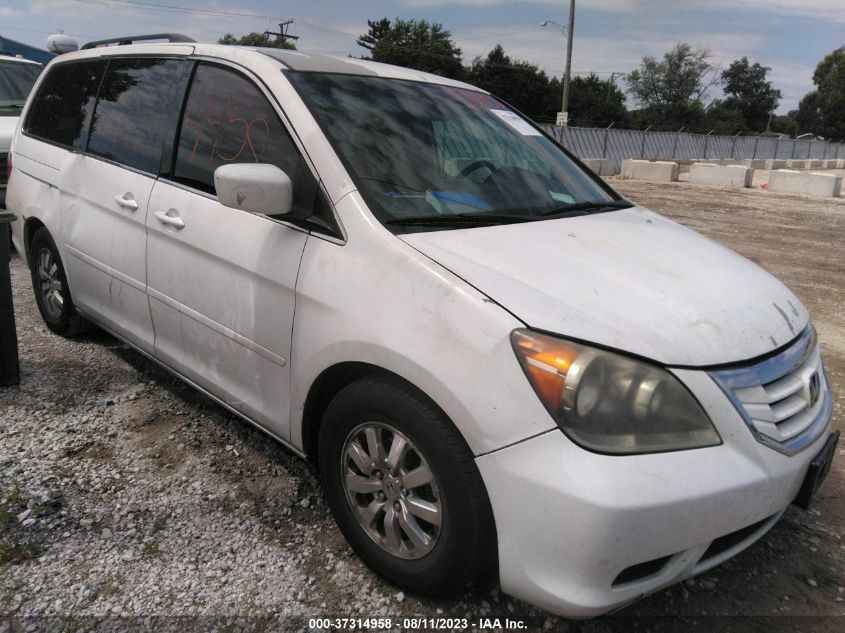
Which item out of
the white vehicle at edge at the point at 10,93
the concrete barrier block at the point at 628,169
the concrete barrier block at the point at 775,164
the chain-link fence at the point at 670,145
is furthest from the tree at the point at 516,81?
the white vehicle at edge at the point at 10,93

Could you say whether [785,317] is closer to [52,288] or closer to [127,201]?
[127,201]

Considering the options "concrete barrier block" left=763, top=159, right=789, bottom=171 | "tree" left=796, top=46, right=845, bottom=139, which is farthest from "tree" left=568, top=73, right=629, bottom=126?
"concrete barrier block" left=763, top=159, right=789, bottom=171

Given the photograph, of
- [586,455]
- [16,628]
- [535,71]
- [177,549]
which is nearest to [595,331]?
[586,455]

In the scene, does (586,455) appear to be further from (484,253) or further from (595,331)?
(484,253)

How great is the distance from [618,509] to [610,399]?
0.28m

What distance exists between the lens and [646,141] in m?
30.2

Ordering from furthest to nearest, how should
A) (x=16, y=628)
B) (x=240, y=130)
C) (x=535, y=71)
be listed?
(x=535, y=71), (x=240, y=130), (x=16, y=628)

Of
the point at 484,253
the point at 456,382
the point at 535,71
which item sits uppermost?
the point at 535,71

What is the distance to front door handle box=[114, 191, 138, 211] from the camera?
314 cm

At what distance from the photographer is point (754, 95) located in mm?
92062

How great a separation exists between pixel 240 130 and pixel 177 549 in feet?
5.43

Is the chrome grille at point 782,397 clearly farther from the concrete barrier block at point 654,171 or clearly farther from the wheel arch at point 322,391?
the concrete barrier block at point 654,171

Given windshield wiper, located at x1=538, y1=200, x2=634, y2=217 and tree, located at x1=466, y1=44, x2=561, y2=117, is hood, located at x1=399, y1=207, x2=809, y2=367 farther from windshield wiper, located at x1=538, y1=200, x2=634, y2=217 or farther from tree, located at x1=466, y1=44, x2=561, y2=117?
tree, located at x1=466, y1=44, x2=561, y2=117

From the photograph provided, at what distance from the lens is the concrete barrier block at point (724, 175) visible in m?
20.6
